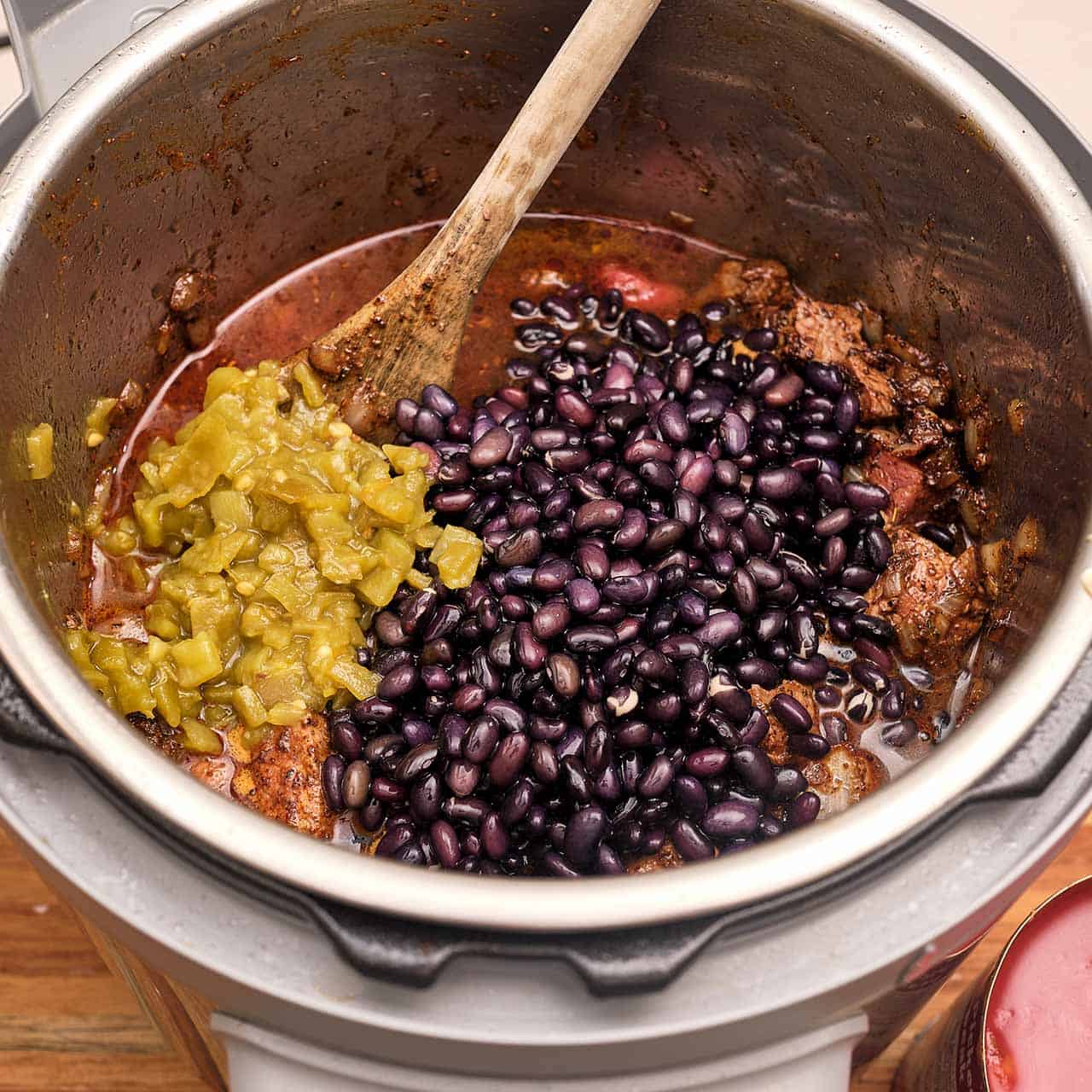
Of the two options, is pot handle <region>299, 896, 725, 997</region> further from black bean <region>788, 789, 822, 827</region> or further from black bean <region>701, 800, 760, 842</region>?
black bean <region>788, 789, 822, 827</region>

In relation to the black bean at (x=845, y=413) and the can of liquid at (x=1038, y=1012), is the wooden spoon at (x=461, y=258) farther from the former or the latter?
the can of liquid at (x=1038, y=1012)

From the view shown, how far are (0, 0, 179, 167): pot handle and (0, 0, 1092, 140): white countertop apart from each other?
114 cm

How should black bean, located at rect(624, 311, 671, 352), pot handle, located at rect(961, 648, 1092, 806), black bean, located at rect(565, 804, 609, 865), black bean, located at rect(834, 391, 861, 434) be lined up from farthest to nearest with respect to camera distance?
black bean, located at rect(624, 311, 671, 352), black bean, located at rect(834, 391, 861, 434), black bean, located at rect(565, 804, 609, 865), pot handle, located at rect(961, 648, 1092, 806)

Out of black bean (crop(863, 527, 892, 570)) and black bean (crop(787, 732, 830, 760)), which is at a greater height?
black bean (crop(863, 527, 892, 570))

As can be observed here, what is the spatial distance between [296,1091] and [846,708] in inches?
39.5

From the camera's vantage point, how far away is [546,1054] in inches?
41.9

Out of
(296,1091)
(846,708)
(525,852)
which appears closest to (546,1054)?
(296,1091)

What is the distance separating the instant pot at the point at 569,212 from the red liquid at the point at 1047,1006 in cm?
14

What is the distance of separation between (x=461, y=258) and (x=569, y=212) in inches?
17.9

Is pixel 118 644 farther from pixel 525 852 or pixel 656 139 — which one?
pixel 656 139

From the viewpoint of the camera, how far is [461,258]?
6.31 feet

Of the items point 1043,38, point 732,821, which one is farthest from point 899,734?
point 1043,38

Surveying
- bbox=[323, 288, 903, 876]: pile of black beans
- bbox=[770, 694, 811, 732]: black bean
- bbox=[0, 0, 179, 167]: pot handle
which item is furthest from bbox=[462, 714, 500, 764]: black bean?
bbox=[0, 0, 179, 167]: pot handle

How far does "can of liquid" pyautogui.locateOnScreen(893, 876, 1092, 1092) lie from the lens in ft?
4.63
